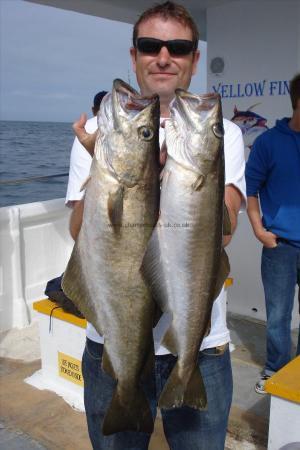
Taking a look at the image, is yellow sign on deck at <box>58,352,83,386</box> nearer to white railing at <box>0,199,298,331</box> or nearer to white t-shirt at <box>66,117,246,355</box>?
white railing at <box>0,199,298,331</box>

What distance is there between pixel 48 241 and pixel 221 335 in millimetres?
3861

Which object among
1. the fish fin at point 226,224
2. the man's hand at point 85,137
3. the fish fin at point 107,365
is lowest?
the fish fin at point 107,365

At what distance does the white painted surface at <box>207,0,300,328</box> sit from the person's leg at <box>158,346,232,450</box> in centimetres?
316

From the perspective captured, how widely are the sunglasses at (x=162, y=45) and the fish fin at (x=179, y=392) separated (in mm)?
1113

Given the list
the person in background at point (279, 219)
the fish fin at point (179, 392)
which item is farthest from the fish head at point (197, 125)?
the person in background at point (279, 219)

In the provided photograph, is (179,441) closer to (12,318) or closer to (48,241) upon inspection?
(12,318)

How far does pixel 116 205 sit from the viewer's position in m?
1.48

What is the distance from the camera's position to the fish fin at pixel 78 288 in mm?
1681

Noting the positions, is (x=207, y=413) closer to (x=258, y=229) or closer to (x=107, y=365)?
(x=107, y=365)

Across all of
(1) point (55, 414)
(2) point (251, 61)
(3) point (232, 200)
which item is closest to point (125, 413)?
(3) point (232, 200)

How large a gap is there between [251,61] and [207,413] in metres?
4.08

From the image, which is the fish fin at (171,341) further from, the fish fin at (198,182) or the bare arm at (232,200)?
the fish fin at (198,182)

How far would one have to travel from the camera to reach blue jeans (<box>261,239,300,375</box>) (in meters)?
3.63

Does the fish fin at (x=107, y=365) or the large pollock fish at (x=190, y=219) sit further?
the fish fin at (x=107, y=365)
